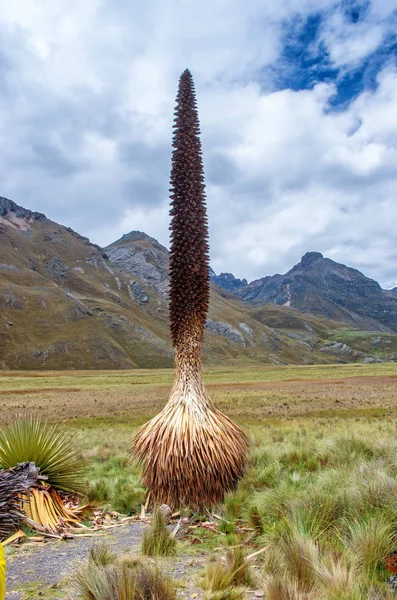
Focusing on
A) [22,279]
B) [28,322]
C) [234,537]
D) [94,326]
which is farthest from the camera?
[22,279]

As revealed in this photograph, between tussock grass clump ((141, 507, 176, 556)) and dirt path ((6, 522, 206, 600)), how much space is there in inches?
7.3

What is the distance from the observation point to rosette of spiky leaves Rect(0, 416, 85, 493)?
7383 mm

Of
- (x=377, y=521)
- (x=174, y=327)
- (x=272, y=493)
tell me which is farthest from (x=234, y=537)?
(x=174, y=327)

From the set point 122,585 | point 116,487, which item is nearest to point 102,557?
point 122,585

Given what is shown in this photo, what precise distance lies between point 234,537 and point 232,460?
45.4 inches

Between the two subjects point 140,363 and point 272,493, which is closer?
point 272,493

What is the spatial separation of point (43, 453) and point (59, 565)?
252 centimetres

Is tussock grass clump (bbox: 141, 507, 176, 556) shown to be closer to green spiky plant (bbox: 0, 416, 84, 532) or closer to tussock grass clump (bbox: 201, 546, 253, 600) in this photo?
tussock grass clump (bbox: 201, 546, 253, 600)

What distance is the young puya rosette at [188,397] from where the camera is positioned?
6539 mm

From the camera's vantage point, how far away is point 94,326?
173m

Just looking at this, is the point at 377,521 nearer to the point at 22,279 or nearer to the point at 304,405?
the point at 304,405

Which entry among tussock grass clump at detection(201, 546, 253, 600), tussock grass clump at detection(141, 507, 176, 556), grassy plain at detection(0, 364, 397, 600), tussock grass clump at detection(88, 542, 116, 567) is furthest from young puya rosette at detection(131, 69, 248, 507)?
tussock grass clump at detection(201, 546, 253, 600)

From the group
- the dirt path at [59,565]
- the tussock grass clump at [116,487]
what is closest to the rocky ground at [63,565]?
the dirt path at [59,565]

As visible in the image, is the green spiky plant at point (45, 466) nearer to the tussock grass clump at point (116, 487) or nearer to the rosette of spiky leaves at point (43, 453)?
the rosette of spiky leaves at point (43, 453)
